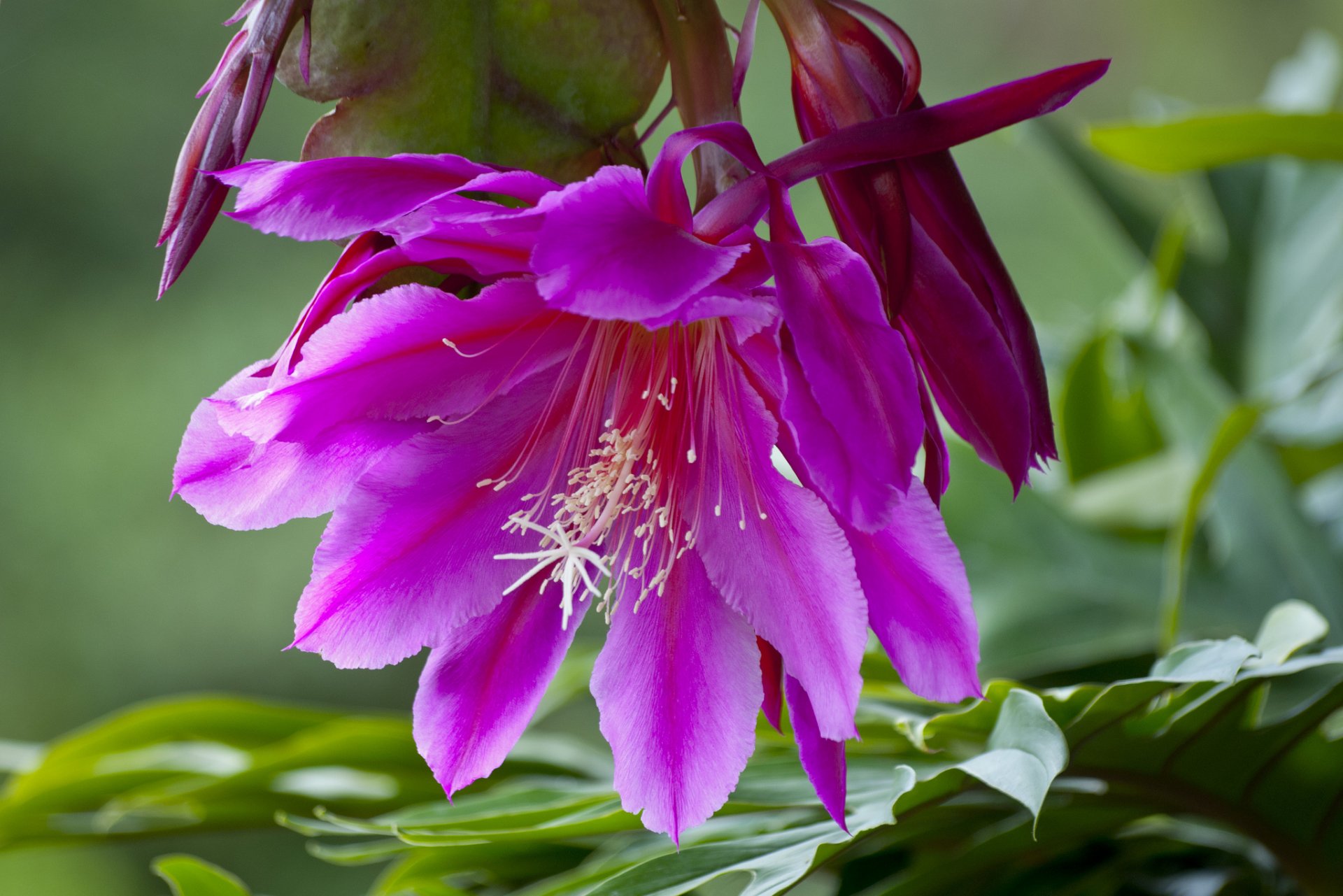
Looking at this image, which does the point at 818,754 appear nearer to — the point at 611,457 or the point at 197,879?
the point at 611,457

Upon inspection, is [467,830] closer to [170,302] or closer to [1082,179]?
[1082,179]

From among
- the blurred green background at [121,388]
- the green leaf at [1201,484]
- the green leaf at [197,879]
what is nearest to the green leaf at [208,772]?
the green leaf at [197,879]

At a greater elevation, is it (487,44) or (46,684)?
(487,44)

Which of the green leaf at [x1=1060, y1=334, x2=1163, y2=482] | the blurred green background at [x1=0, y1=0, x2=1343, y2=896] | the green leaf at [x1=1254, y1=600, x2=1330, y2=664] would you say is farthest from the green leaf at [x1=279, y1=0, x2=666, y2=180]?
the blurred green background at [x1=0, y1=0, x2=1343, y2=896]

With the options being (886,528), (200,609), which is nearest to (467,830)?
(886,528)

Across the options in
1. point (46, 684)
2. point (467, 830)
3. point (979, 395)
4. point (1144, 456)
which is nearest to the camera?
point (979, 395)

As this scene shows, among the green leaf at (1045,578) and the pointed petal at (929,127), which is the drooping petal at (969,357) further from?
the green leaf at (1045,578)

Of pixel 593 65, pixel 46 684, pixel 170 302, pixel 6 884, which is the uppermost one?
pixel 593 65

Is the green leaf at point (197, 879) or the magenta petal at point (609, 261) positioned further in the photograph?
the green leaf at point (197, 879)
